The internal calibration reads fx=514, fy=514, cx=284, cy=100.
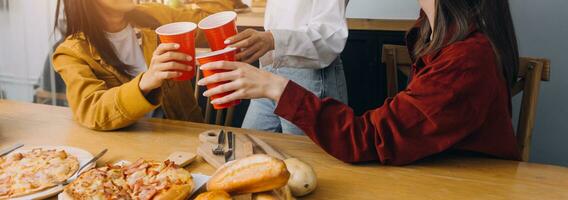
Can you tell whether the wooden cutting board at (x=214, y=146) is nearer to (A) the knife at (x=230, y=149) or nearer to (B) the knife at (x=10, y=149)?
(A) the knife at (x=230, y=149)

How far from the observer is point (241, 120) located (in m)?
1.63

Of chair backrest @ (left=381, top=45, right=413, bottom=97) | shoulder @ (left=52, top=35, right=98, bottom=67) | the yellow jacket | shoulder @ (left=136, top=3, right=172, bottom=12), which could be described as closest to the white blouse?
chair backrest @ (left=381, top=45, right=413, bottom=97)

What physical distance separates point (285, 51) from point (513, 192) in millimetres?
637

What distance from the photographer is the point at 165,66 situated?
102 cm

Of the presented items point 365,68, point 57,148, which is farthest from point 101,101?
point 365,68

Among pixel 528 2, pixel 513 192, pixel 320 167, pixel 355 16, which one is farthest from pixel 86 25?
pixel 528 2

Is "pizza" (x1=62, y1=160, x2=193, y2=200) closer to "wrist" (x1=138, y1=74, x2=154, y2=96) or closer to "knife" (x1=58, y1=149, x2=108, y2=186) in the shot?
"knife" (x1=58, y1=149, x2=108, y2=186)

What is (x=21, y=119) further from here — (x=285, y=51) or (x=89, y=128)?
(x=285, y=51)

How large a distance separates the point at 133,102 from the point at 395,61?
0.71 meters

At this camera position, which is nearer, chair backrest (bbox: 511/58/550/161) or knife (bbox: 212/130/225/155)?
knife (bbox: 212/130/225/155)

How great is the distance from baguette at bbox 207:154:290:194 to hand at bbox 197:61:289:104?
18 centimetres

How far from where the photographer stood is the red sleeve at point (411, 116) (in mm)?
928

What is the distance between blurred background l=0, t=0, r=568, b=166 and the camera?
1.77 m

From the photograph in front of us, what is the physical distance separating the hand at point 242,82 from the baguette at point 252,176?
179 mm
